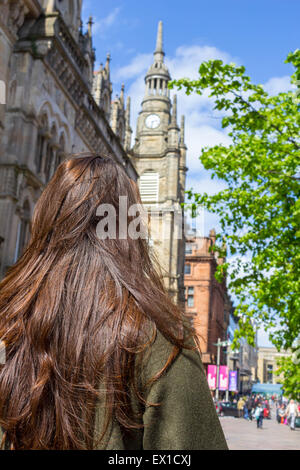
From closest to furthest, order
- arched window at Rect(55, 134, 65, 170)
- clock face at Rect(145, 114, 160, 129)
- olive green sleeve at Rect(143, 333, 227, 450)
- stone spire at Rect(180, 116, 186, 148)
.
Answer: olive green sleeve at Rect(143, 333, 227, 450), arched window at Rect(55, 134, 65, 170), stone spire at Rect(180, 116, 186, 148), clock face at Rect(145, 114, 160, 129)

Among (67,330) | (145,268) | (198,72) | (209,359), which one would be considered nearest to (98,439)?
(67,330)

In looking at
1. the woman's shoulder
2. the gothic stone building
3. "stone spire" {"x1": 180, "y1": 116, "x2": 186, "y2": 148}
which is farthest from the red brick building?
the woman's shoulder

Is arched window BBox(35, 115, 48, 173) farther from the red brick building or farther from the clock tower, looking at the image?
the red brick building

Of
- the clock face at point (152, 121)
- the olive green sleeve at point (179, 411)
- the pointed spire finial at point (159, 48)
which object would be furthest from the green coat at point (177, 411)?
the pointed spire finial at point (159, 48)

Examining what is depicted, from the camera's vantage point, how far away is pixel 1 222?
1658cm

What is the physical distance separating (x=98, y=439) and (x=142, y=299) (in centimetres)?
44

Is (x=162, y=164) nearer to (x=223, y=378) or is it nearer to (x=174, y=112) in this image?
(x=174, y=112)

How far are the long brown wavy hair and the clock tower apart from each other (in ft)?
146

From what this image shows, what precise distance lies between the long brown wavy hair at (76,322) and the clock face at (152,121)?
183 feet

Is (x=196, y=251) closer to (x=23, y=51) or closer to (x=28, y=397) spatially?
(x=23, y=51)

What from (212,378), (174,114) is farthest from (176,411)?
(174,114)

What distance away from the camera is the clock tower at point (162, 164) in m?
49.1

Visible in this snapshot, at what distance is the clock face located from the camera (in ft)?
186

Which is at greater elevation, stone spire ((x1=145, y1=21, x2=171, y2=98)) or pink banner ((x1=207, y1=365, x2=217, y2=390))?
stone spire ((x1=145, y1=21, x2=171, y2=98))
